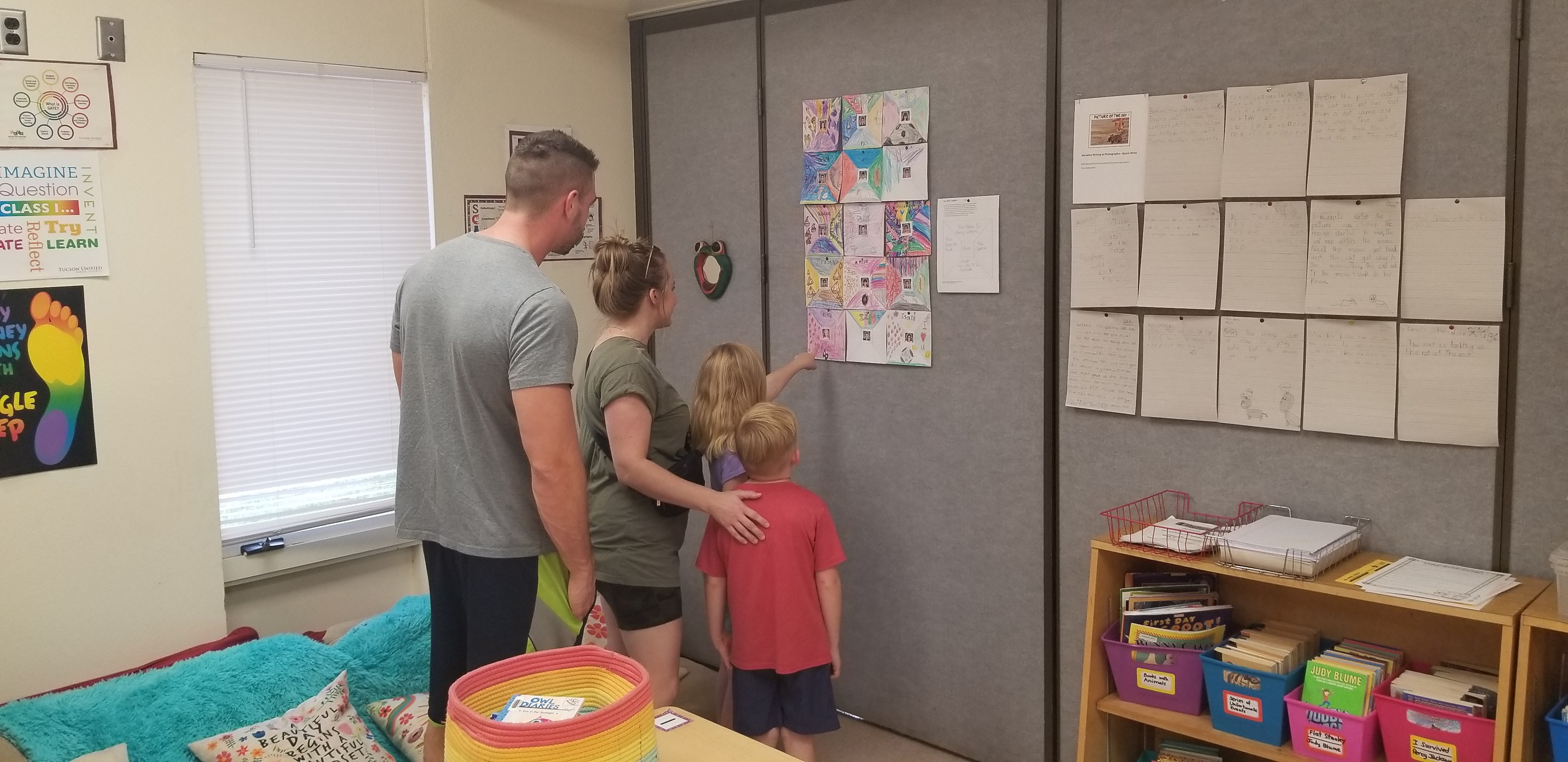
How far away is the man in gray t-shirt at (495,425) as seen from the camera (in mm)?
2211

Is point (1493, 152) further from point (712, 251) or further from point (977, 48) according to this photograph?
point (712, 251)

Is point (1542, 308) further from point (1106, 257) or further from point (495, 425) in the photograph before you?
point (495, 425)

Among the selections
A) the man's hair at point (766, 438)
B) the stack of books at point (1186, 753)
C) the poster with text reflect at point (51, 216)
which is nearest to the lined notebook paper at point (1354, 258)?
the stack of books at point (1186, 753)

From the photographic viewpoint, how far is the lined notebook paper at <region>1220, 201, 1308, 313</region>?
8.34 feet

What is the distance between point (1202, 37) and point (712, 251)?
1.76m

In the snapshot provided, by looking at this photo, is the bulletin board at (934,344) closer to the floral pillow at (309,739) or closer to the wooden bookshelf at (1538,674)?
the wooden bookshelf at (1538,674)

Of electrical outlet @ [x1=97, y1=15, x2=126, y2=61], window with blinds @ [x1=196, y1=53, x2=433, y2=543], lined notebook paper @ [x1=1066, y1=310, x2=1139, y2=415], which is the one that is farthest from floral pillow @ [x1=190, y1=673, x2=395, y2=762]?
lined notebook paper @ [x1=1066, y1=310, x2=1139, y2=415]

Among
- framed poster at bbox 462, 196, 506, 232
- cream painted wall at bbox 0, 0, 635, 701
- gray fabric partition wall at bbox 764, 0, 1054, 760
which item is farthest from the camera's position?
framed poster at bbox 462, 196, 506, 232

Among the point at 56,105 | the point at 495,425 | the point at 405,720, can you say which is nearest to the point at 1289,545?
the point at 495,425

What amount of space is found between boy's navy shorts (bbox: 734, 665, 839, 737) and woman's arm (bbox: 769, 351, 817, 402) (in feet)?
2.76

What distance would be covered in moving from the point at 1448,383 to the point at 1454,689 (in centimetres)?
63

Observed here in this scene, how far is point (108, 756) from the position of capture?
2430 millimetres

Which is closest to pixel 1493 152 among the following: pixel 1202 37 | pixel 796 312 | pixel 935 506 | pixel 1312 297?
pixel 1312 297

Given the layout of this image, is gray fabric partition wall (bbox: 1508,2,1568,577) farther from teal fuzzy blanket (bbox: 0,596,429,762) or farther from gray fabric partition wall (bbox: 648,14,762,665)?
teal fuzzy blanket (bbox: 0,596,429,762)
